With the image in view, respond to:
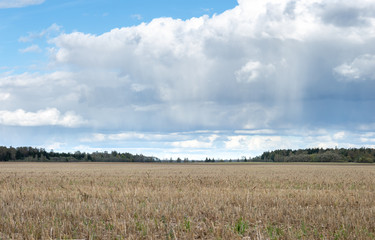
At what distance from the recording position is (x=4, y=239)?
977 cm

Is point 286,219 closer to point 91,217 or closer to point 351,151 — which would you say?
point 91,217

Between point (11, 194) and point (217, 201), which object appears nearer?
point (217, 201)

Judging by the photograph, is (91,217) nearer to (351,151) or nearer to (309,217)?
(309,217)

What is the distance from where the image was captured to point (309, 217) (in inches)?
478

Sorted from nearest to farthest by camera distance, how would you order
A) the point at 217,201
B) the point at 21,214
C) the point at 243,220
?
the point at 243,220 → the point at 21,214 → the point at 217,201

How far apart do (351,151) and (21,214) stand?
18200 cm

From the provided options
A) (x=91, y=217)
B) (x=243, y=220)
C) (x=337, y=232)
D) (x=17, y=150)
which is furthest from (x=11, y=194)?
(x=17, y=150)

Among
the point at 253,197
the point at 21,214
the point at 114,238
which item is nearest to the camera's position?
the point at 114,238

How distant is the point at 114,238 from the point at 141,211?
10.9 ft

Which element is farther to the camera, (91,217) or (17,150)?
(17,150)

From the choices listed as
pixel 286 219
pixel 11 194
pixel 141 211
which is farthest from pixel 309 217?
pixel 11 194

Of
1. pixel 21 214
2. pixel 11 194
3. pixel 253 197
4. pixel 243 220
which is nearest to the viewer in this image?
pixel 243 220

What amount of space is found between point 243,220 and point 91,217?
5066 millimetres

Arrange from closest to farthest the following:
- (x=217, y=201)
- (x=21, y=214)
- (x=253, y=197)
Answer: (x=21, y=214)
(x=217, y=201)
(x=253, y=197)
